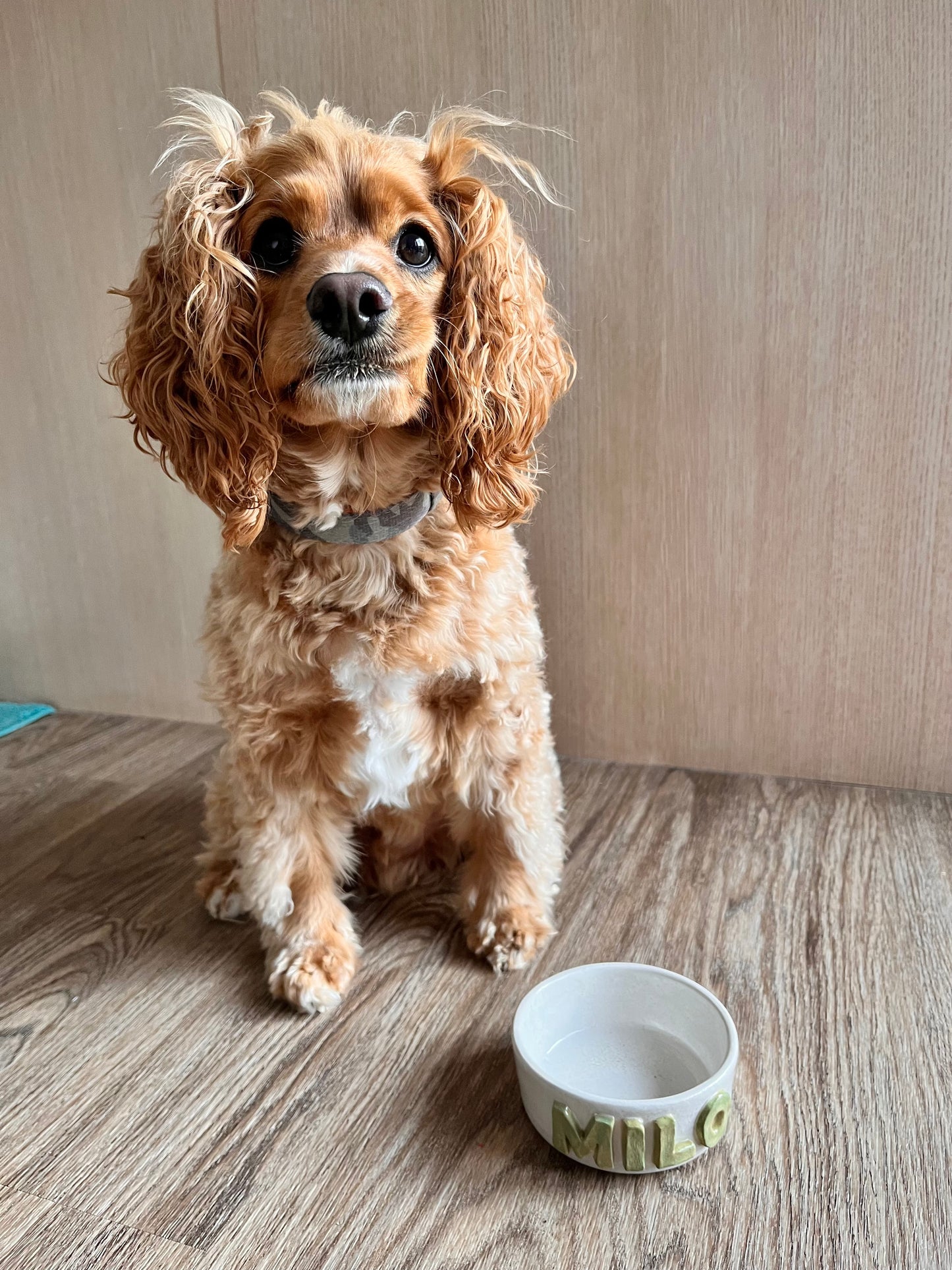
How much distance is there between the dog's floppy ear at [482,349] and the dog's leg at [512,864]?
39 cm

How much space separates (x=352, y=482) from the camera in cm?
111

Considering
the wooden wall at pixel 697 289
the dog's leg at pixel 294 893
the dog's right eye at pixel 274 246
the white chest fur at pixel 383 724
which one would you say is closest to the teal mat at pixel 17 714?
the wooden wall at pixel 697 289

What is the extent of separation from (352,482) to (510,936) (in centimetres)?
67

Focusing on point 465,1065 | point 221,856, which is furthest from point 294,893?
point 465,1065

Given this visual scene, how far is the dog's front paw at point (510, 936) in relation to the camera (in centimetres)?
122

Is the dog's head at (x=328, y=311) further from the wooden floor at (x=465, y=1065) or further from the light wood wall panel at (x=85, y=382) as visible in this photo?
the light wood wall panel at (x=85, y=382)

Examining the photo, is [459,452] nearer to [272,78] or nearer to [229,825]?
[229,825]

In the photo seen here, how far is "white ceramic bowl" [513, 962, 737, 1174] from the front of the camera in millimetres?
844

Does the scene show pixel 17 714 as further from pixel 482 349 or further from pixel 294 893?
pixel 482 349

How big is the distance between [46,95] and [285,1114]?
197cm

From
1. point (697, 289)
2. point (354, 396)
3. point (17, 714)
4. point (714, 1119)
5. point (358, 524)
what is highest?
point (697, 289)

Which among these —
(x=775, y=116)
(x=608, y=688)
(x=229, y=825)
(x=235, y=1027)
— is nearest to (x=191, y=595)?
(x=229, y=825)

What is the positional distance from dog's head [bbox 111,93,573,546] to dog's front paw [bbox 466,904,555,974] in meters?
0.57

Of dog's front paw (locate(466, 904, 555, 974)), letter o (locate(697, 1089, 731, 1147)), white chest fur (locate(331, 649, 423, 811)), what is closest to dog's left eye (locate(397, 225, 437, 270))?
white chest fur (locate(331, 649, 423, 811))
